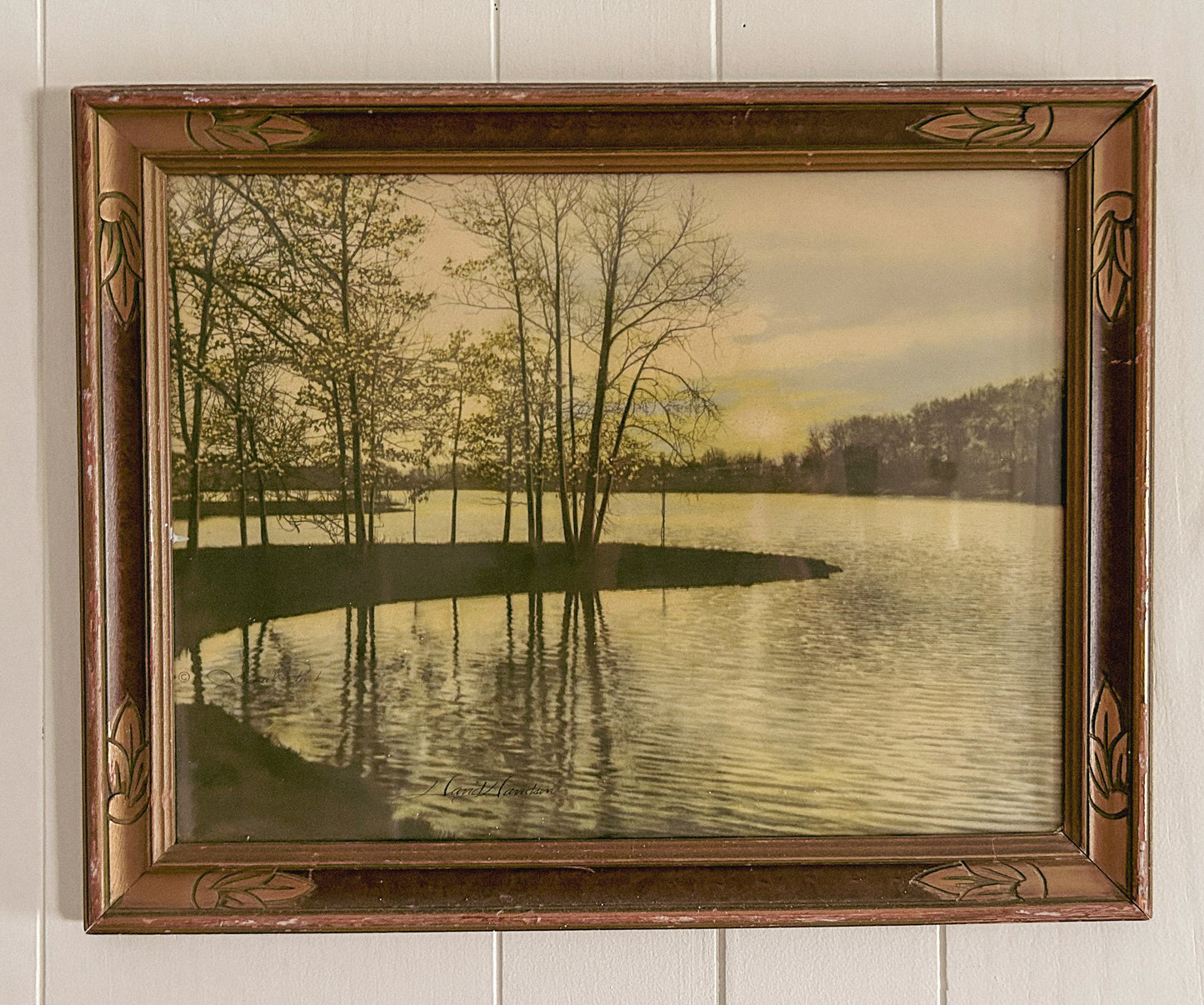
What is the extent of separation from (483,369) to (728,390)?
141mm

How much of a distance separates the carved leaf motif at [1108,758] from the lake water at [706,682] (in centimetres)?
2

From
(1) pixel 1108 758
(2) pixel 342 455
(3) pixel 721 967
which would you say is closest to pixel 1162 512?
(1) pixel 1108 758

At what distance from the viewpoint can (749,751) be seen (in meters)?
0.52

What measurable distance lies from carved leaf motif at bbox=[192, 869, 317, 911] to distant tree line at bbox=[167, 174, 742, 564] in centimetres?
19

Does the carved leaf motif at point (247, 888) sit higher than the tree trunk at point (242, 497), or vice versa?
the tree trunk at point (242, 497)

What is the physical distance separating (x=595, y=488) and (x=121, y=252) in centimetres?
30

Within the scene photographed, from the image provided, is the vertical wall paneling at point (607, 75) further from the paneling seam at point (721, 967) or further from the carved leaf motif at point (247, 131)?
the carved leaf motif at point (247, 131)

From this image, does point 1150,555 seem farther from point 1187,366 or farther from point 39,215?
point 39,215

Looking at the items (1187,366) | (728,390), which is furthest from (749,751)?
(1187,366)

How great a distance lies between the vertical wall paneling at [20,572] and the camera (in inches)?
20.7

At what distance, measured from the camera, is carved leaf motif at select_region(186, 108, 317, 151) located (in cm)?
50

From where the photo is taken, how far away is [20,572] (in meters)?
0.53
